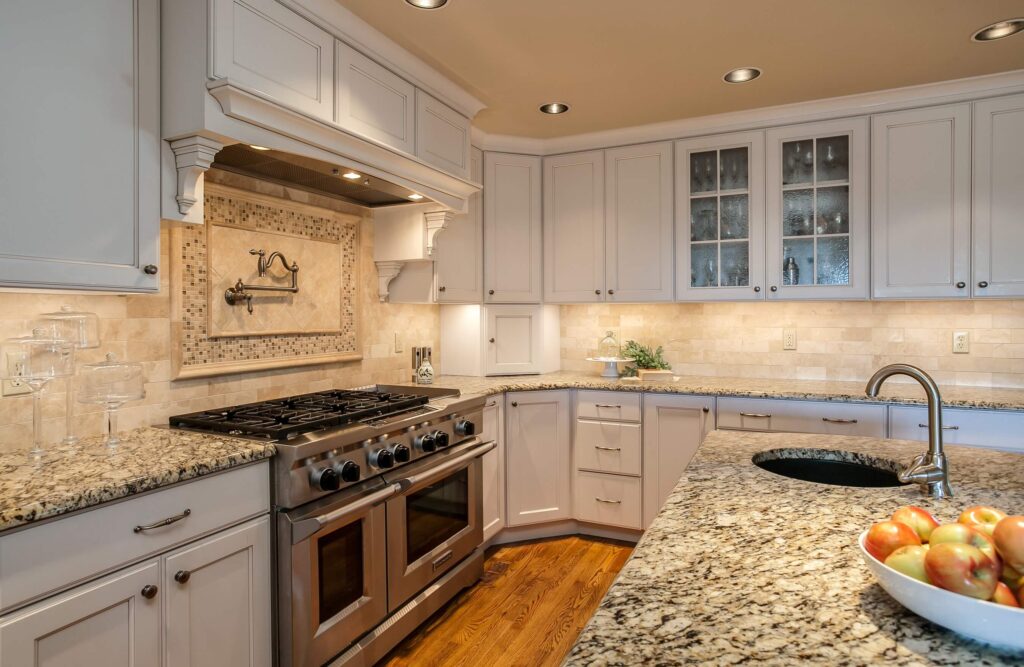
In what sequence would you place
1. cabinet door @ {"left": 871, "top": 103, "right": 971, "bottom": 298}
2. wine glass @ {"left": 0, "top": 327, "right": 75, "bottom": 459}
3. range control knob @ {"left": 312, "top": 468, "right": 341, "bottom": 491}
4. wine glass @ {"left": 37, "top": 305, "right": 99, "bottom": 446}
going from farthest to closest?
1. cabinet door @ {"left": 871, "top": 103, "right": 971, "bottom": 298}
2. range control knob @ {"left": 312, "top": 468, "right": 341, "bottom": 491}
3. wine glass @ {"left": 37, "top": 305, "right": 99, "bottom": 446}
4. wine glass @ {"left": 0, "top": 327, "right": 75, "bottom": 459}

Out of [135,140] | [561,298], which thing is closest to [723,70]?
[561,298]

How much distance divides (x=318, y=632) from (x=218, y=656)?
31 centimetres

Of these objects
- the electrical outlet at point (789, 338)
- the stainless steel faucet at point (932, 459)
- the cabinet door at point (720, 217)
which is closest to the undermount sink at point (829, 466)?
the stainless steel faucet at point (932, 459)

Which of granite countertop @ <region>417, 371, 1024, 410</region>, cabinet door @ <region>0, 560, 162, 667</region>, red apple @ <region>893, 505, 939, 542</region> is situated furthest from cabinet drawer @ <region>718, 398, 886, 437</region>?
cabinet door @ <region>0, 560, 162, 667</region>

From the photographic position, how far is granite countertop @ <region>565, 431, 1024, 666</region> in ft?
2.42

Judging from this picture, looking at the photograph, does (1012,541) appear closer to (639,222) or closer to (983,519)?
(983,519)

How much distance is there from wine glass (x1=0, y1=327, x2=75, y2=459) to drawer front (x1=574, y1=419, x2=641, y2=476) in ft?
8.12

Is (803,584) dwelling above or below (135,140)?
below

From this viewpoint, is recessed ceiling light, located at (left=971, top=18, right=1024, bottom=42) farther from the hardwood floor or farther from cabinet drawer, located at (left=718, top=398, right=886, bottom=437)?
the hardwood floor

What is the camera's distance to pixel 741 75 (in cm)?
281

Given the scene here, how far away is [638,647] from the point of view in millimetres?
750

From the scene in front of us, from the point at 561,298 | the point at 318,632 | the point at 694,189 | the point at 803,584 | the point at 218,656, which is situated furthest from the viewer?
the point at 561,298

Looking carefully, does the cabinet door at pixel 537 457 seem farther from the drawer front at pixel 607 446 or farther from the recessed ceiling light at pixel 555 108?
the recessed ceiling light at pixel 555 108

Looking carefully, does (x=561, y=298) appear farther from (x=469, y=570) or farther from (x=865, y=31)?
(x=865, y=31)
